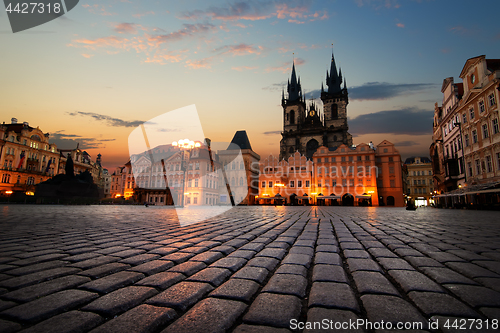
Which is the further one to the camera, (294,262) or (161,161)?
(161,161)

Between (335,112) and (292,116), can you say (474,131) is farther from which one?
(292,116)

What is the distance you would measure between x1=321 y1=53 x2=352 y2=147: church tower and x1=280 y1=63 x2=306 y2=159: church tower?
8.19 metres

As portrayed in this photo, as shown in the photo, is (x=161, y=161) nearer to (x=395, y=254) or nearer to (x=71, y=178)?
(x=71, y=178)

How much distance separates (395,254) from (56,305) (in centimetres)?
370

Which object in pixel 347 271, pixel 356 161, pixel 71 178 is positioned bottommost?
pixel 347 271

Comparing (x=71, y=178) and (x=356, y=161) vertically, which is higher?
(x=356, y=161)

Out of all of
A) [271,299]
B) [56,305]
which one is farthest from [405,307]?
[56,305]

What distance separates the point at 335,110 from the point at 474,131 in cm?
5117

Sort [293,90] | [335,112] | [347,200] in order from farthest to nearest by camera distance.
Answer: [293,90]
[335,112]
[347,200]

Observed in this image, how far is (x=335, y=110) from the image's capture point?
76.4 metres

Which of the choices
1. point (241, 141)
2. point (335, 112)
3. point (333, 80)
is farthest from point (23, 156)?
point (333, 80)

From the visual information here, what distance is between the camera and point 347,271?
269cm

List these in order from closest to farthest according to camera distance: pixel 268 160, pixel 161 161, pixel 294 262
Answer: pixel 294 262 < pixel 268 160 < pixel 161 161

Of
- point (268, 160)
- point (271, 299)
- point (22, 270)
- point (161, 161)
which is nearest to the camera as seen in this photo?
point (271, 299)
